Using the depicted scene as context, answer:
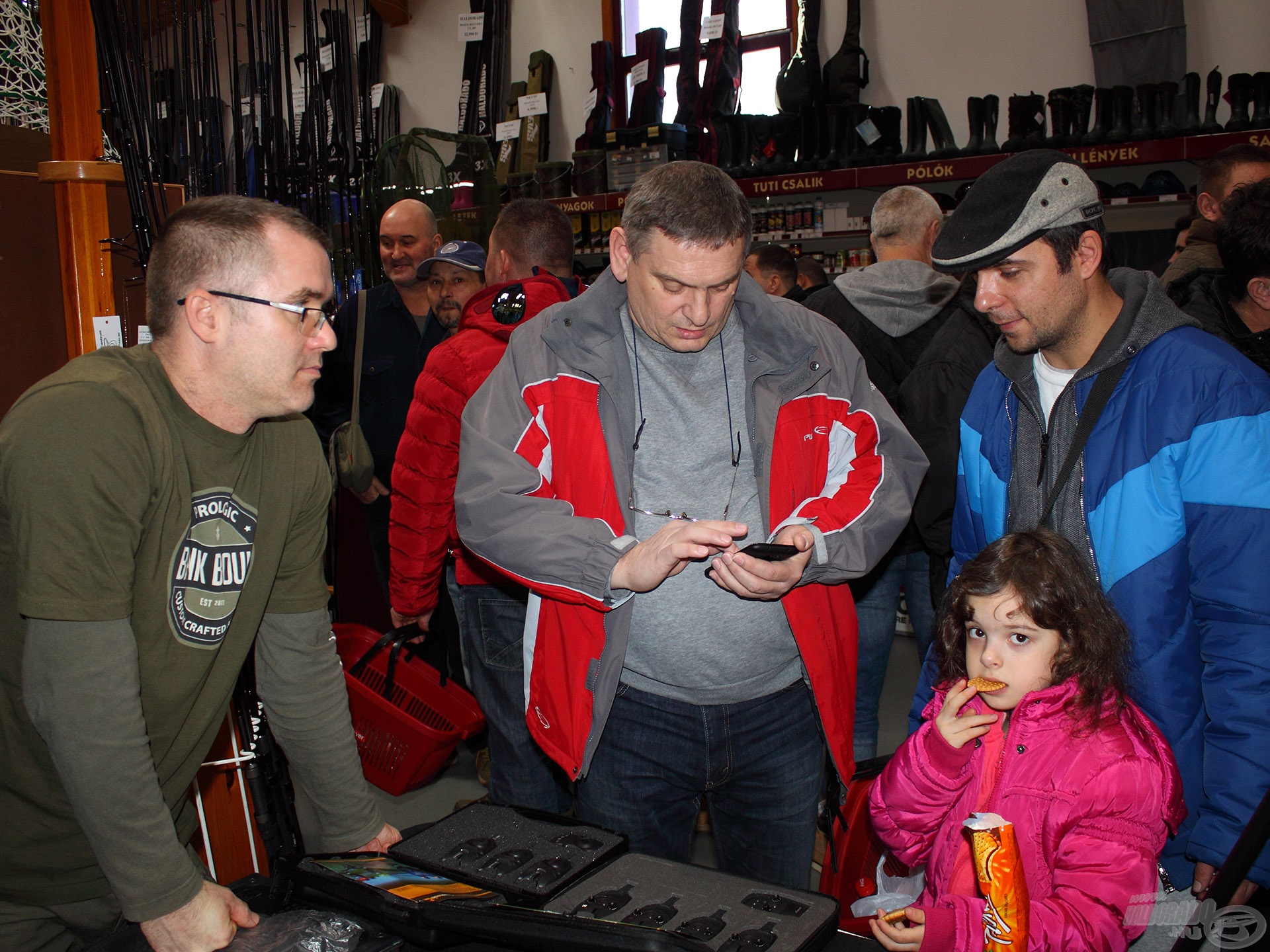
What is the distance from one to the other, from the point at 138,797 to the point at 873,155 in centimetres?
576

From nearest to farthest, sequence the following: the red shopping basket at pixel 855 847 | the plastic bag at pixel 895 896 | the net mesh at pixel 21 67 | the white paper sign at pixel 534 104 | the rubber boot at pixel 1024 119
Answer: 1. the plastic bag at pixel 895 896
2. the red shopping basket at pixel 855 847
3. the net mesh at pixel 21 67
4. the rubber boot at pixel 1024 119
5. the white paper sign at pixel 534 104

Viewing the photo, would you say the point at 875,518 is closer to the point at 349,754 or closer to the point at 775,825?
the point at 775,825

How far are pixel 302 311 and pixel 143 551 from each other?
41cm

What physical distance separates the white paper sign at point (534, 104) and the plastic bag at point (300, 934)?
7.93m

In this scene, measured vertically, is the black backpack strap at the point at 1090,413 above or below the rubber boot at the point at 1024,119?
below

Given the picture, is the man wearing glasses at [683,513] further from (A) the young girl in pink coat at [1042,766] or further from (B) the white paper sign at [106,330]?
(B) the white paper sign at [106,330]

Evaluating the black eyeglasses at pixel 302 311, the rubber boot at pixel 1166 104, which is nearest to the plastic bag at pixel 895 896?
the black eyeglasses at pixel 302 311

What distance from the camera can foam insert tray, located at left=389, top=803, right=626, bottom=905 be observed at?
131cm

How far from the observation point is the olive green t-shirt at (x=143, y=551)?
1.16 meters

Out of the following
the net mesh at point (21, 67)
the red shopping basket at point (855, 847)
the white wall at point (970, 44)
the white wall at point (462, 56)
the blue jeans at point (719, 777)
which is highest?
the white wall at point (462, 56)

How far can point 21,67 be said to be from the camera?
3145mm

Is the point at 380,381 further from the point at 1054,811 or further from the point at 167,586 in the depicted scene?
the point at 1054,811

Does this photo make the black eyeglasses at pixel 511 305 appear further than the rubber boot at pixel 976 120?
No

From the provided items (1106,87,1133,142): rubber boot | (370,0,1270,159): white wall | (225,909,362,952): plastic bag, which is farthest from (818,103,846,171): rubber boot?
(225,909,362,952): plastic bag
